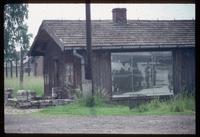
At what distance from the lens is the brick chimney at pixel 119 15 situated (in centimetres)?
1856

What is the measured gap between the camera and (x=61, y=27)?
1730cm

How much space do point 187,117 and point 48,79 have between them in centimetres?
1033

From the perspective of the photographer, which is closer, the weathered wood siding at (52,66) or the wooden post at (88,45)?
the wooden post at (88,45)

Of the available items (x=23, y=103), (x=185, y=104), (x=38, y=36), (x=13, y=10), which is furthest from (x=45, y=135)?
(x=13, y=10)

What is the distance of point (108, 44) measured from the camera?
16078 millimetres

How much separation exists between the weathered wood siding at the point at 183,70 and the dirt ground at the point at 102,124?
6016mm

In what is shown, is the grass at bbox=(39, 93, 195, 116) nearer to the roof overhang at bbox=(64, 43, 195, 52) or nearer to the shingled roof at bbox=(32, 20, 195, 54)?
the roof overhang at bbox=(64, 43, 195, 52)

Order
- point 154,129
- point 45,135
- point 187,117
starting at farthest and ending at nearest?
point 187,117, point 154,129, point 45,135

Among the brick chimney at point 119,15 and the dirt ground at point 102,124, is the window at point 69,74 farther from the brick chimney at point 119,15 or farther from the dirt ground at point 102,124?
the dirt ground at point 102,124

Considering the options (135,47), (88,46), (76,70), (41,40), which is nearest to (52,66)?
(41,40)

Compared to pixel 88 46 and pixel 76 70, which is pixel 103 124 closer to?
pixel 88 46

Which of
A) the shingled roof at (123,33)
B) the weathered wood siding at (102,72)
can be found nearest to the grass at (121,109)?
the weathered wood siding at (102,72)

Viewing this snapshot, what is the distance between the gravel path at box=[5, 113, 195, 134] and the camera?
29.1 ft
